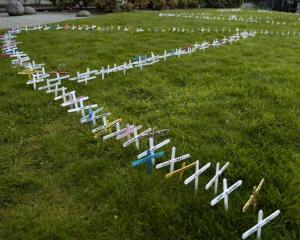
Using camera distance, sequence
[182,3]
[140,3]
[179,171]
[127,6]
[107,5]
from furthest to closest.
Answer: [182,3]
[140,3]
[127,6]
[107,5]
[179,171]

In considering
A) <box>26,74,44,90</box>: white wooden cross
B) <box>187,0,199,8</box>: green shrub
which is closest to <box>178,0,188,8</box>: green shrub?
<box>187,0,199,8</box>: green shrub

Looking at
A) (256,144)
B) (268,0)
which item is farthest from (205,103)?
(268,0)

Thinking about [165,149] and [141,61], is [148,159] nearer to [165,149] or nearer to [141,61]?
[165,149]

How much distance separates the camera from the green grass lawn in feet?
9.63

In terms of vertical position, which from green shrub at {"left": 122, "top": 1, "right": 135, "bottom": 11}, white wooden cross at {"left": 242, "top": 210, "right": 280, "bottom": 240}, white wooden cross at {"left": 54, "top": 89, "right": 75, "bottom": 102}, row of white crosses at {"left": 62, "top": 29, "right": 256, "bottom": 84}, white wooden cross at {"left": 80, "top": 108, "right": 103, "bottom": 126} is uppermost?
green shrub at {"left": 122, "top": 1, "right": 135, "bottom": 11}

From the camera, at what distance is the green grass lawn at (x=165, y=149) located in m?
2.94

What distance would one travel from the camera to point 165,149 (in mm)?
3957

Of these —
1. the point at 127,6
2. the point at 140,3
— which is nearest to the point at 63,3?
the point at 127,6

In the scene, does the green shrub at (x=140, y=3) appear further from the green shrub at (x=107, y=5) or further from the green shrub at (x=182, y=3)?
the green shrub at (x=182, y=3)

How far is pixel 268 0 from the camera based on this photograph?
3250 centimetres

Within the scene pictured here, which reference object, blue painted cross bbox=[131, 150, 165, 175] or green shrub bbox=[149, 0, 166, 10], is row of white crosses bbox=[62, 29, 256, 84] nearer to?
blue painted cross bbox=[131, 150, 165, 175]

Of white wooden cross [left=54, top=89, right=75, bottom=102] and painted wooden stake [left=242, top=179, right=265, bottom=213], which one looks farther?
white wooden cross [left=54, top=89, right=75, bottom=102]

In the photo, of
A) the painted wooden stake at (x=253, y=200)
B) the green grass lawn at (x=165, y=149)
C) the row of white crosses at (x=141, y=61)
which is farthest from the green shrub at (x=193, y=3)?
the painted wooden stake at (x=253, y=200)

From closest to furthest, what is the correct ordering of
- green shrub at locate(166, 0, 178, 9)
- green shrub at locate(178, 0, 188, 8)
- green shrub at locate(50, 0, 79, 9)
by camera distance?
green shrub at locate(50, 0, 79, 9) < green shrub at locate(166, 0, 178, 9) < green shrub at locate(178, 0, 188, 8)
